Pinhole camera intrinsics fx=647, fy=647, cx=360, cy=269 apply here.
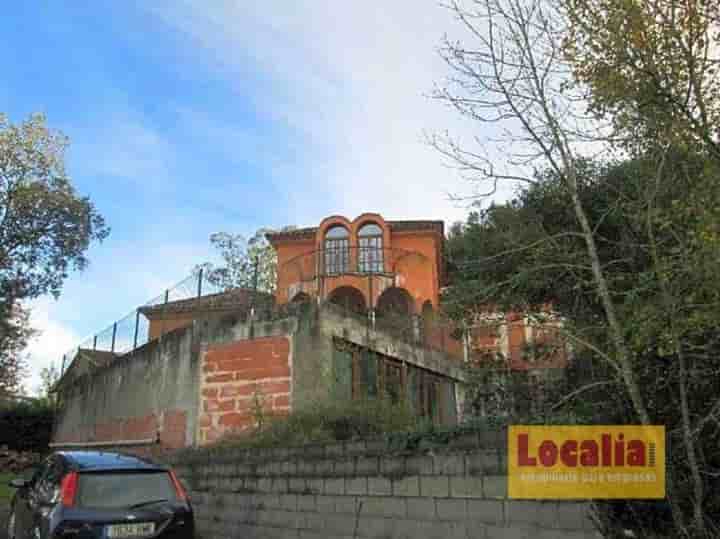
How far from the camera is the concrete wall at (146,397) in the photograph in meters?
13.2

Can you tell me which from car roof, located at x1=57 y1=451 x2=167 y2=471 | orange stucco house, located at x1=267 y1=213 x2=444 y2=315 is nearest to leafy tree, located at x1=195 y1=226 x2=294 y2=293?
orange stucco house, located at x1=267 y1=213 x2=444 y2=315

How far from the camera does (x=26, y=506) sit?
8086 millimetres

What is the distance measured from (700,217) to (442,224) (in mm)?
22788

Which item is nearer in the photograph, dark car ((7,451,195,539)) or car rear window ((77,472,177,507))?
dark car ((7,451,195,539))

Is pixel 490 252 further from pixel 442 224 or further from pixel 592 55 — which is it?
pixel 442 224

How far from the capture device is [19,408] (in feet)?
94.5

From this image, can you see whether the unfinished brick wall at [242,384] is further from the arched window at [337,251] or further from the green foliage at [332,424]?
the arched window at [337,251]

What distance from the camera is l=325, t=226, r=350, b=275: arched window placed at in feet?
77.0

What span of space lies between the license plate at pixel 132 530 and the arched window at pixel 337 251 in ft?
53.5

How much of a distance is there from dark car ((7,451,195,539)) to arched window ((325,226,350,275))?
15.7 meters

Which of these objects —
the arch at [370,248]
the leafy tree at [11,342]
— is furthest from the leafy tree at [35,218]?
the arch at [370,248]

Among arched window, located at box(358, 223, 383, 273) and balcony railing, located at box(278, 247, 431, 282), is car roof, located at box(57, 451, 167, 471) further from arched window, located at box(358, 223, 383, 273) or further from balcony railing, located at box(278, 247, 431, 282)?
arched window, located at box(358, 223, 383, 273)

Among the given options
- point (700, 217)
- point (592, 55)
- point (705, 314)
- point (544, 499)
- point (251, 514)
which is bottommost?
point (251, 514)

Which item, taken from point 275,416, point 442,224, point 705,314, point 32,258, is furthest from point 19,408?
point 705,314
